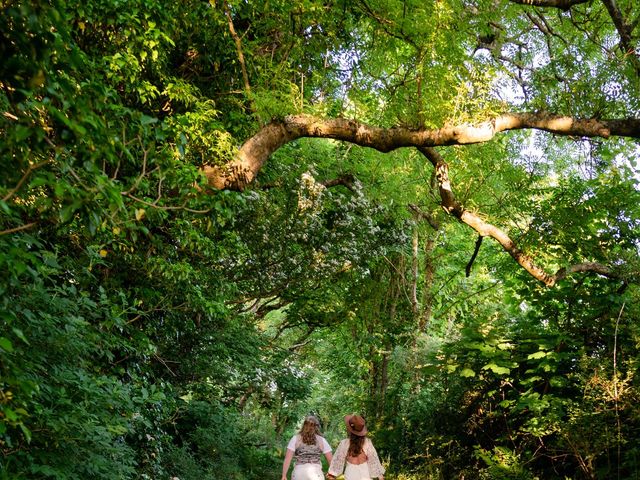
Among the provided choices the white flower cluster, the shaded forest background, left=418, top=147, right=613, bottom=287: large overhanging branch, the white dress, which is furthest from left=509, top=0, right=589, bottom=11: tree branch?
the white dress

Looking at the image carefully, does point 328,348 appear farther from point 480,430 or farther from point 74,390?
point 74,390

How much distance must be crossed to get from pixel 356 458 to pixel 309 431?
783 millimetres

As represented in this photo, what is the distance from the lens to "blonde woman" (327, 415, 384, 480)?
6.56 meters

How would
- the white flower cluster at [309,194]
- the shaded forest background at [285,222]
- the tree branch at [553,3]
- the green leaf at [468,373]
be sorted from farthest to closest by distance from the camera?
1. the white flower cluster at [309,194]
2. the green leaf at [468,373]
3. the tree branch at [553,3]
4. the shaded forest background at [285,222]

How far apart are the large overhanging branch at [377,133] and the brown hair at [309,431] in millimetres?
3118

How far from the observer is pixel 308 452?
7035mm

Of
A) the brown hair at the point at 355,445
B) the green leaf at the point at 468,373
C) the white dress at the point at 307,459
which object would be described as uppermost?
the green leaf at the point at 468,373

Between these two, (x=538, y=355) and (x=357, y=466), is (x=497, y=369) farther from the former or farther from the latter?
(x=357, y=466)

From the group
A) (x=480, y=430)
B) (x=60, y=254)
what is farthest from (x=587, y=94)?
(x=60, y=254)

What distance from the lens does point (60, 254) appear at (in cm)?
585

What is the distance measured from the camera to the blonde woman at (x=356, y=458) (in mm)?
6559

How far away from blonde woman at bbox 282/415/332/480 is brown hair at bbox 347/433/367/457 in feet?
1.16

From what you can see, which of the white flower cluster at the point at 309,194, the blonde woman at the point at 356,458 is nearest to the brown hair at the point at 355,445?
the blonde woman at the point at 356,458

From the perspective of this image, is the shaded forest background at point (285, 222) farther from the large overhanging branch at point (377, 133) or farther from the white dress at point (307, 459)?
the white dress at point (307, 459)
